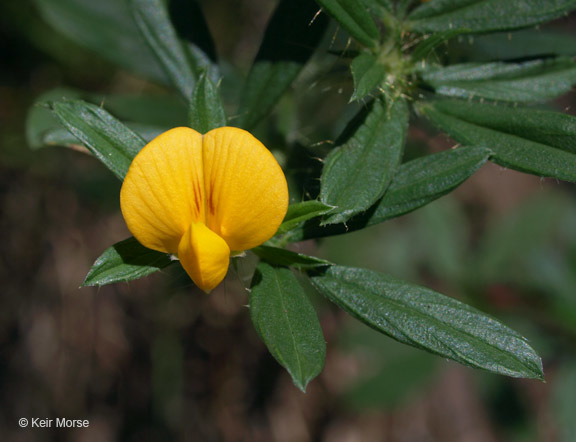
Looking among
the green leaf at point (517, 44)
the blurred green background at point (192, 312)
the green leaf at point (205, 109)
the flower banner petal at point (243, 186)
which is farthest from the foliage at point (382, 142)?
the blurred green background at point (192, 312)

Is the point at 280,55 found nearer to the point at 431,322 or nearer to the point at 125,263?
the point at 125,263

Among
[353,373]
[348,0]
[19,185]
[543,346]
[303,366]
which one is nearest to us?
[303,366]

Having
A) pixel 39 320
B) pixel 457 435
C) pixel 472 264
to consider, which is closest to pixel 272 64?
pixel 472 264

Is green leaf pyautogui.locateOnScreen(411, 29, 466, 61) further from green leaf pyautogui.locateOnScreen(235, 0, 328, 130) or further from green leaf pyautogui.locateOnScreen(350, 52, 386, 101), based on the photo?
green leaf pyautogui.locateOnScreen(235, 0, 328, 130)

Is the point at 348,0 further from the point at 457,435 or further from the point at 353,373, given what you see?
the point at 457,435

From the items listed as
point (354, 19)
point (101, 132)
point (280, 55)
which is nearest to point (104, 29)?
point (280, 55)

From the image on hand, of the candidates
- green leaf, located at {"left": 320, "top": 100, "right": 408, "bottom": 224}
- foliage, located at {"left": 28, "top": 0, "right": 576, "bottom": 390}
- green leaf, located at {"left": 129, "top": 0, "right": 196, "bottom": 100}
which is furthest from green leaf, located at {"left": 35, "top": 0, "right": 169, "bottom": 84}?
green leaf, located at {"left": 320, "top": 100, "right": 408, "bottom": 224}
